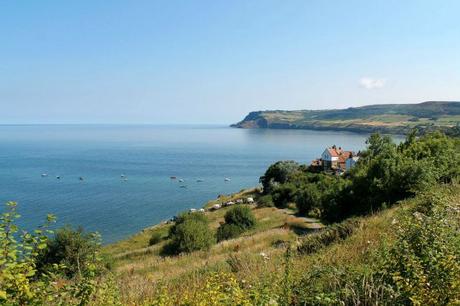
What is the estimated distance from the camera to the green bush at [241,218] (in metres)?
38.0

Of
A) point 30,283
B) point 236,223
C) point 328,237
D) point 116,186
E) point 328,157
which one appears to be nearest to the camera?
point 30,283

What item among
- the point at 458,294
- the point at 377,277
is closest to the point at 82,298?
the point at 377,277

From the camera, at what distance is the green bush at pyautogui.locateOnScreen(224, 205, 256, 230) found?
3800 centimetres

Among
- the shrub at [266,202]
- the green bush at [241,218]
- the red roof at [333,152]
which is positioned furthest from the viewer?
the red roof at [333,152]

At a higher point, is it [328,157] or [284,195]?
[328,157]

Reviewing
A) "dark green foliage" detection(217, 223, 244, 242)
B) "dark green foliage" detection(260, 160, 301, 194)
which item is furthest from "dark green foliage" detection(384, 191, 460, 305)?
"dark green foliage" detection(260, 160, 301, 194)

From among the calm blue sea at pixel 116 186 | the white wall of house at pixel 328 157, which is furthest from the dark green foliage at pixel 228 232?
the white wall of house at pixel 328 157

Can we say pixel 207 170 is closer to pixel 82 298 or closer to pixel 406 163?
pixel 406 163

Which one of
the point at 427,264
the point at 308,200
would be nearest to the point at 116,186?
the point at 308,200

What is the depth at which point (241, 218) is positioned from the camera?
125 feet

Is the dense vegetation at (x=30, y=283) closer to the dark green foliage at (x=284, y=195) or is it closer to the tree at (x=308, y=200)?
the tree at (x=308, y=200)

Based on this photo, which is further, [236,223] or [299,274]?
[236,223]

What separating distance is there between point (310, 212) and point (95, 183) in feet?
206

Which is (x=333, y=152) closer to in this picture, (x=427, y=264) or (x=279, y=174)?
(x=279, y=174)
